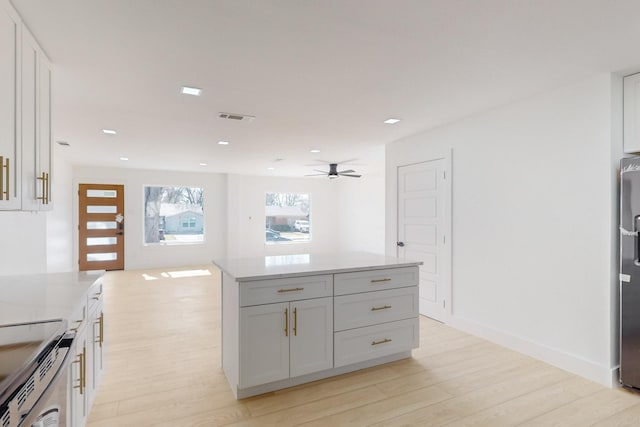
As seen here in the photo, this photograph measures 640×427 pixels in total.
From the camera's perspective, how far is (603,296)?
262cm

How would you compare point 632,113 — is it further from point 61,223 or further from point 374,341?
point 61,223

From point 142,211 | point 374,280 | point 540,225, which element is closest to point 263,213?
point 142,211

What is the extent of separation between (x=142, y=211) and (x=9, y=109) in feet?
21.9

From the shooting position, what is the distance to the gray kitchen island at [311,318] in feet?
7.66

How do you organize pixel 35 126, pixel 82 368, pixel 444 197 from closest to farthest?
pixel 82 368 → pixel 35 126 → pixel 444 197

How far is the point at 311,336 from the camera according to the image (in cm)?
253

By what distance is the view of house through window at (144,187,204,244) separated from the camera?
8.03m

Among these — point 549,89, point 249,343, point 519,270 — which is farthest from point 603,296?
point 249,343

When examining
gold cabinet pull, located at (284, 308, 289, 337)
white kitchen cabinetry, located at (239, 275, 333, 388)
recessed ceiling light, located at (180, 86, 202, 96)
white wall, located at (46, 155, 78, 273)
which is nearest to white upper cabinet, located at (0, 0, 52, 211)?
recessed ceiling light, located at (180, 86, 202, 96)

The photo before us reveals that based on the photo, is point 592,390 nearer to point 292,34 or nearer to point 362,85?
point 362,85

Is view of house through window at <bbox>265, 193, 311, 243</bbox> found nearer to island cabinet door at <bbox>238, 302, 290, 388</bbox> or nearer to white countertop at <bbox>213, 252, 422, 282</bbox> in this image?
white countertop at <bbox>213, 252, 422, 282</bbox>

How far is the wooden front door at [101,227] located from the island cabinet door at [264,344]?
6.70m

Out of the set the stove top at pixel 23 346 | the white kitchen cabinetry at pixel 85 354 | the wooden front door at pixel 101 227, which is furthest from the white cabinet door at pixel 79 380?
the wooden front door at pixel 101 227

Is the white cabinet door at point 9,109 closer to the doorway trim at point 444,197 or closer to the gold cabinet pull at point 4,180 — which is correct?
the gold cabinet pull at point 4,180
